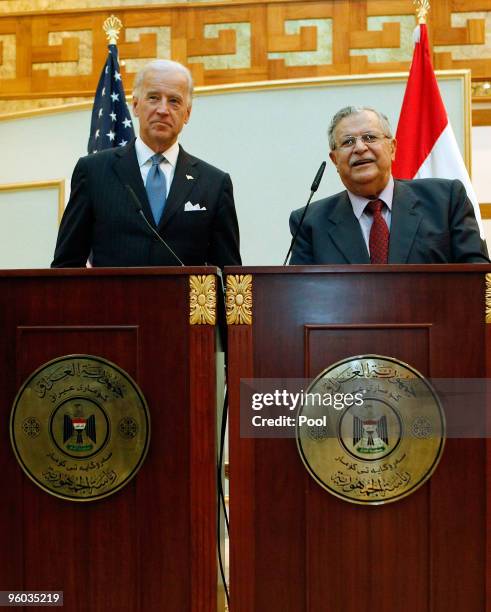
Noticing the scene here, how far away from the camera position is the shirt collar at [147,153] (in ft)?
8.01

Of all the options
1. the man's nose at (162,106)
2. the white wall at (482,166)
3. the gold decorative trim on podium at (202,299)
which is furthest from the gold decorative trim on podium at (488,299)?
the white wall at (482,166)

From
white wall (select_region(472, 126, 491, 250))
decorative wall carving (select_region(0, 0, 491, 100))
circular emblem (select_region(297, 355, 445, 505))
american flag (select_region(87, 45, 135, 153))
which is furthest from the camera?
decorative wall carving (select_region(0, 0, 491, 100))

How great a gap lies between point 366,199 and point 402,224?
17 cm

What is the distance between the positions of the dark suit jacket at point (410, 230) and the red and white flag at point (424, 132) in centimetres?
168

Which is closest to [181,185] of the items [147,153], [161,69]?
[147,153]

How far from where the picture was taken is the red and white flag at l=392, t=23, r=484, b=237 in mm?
3998

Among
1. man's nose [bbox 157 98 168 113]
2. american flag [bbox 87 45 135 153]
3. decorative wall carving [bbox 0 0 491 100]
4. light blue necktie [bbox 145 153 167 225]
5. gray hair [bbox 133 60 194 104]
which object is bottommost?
light blue necktie [bbox 145 153 167 225]

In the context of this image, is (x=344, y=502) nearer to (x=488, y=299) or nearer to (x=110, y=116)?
(x=488, y=299)

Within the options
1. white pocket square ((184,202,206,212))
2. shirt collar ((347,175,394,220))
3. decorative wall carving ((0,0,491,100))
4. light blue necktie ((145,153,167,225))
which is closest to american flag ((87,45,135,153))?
decorative wall carving ((0,0,491,100))

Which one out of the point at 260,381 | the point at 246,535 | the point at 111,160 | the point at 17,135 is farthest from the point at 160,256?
the point at 17,135

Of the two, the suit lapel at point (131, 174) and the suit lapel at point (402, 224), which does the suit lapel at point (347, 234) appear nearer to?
the suit lapel at point (402, 224)

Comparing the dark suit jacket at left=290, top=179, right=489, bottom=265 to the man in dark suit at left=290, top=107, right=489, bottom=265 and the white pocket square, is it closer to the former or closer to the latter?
the man in dark suit at left=290, top=107, right=489, bottom=265

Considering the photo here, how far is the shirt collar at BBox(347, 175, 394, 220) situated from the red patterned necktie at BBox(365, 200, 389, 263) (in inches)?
0.9

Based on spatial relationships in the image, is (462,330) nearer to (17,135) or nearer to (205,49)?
(17,135)
